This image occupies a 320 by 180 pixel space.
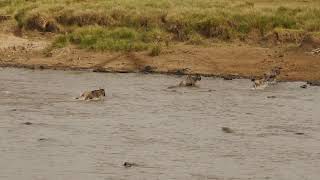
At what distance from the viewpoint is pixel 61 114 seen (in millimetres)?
21109

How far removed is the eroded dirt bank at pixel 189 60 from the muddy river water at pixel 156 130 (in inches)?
61.0

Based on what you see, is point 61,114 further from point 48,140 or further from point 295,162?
point 295,162

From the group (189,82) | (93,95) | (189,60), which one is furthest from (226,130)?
(189,60)

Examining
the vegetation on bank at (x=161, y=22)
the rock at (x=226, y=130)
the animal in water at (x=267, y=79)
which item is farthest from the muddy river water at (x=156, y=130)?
the vegetation on bank at (x=161, y=22)

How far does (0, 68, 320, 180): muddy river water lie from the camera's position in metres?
15.6

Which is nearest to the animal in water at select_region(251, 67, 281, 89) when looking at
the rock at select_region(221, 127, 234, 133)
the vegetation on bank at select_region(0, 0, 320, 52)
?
the vegetation on bank at select_region(0, 0, 320, 52)

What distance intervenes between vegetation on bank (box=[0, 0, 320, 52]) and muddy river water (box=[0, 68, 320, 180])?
504 cm

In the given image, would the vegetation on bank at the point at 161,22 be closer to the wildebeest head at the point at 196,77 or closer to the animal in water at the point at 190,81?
the wildebeest head at the point at 196,77

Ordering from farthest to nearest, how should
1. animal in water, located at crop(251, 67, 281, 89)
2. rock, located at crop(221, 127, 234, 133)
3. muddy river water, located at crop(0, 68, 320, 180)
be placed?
1. animal in water, located at crop(251, 67, 281, 89)
2. rock, located at crop(221, 127, 234, 133)
3. muddy river water, located at crop(0, 68, 320, 180)

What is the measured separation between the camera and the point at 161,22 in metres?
34.4

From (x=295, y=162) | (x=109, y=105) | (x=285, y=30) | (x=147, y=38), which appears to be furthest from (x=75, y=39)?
(x=295, y=162)

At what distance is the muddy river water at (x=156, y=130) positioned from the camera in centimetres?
1562

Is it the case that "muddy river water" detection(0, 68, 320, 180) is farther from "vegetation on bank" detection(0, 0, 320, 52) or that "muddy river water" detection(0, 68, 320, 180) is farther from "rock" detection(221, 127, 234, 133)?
"vegetation on bank" detection(0, 0, 320, 52)

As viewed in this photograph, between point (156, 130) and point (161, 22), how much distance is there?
1546cm
